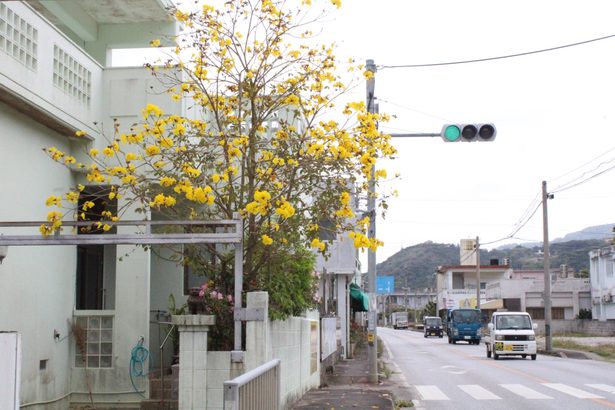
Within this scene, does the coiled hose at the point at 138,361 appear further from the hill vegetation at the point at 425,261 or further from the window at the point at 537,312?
the hill vegetation at the point at 425,261

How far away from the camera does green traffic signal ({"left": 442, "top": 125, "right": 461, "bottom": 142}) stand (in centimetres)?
1709

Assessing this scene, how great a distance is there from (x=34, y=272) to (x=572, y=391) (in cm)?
1250

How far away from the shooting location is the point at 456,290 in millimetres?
91938

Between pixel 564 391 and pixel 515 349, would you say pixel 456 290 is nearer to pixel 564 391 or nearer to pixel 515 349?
pixel 515 349

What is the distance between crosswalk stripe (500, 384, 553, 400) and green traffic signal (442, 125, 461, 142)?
6030mm

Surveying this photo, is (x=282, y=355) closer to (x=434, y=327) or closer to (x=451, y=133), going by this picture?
(x=451, y=133)

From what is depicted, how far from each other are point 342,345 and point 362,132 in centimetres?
1832

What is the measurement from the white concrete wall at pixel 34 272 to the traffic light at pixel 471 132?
27.2ft

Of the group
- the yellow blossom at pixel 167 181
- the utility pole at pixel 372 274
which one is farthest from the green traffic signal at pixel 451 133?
the yellow blossom at pixel 167 181

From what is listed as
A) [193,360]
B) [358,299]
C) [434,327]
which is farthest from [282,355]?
[434,327]

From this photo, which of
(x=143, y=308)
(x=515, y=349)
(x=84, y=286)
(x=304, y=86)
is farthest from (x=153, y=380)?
(x=515, y=349)

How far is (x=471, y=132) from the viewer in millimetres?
16938

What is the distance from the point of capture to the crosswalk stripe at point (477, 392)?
17.1 meters

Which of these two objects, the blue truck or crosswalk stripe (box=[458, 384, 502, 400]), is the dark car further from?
crosswalk stripe (box=[458, 384, 502, 400])
